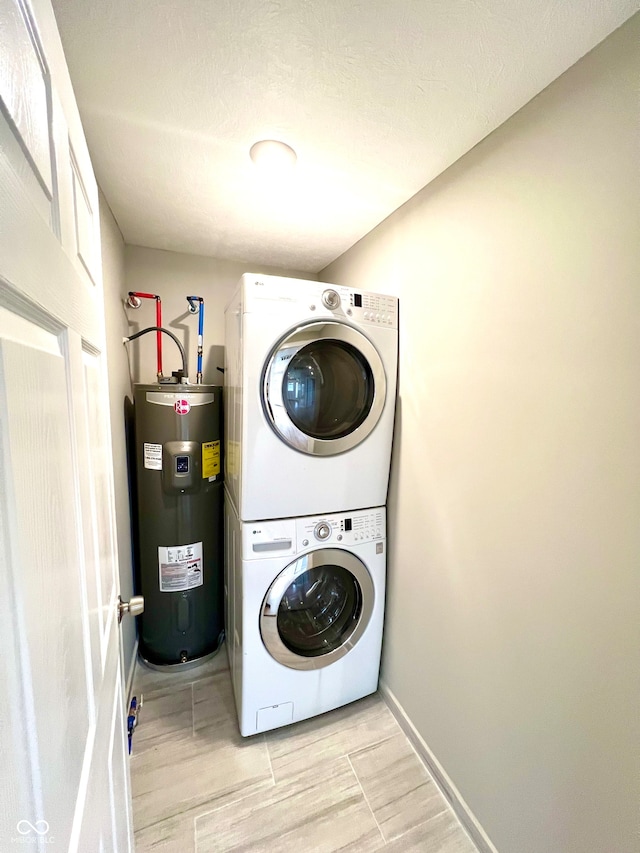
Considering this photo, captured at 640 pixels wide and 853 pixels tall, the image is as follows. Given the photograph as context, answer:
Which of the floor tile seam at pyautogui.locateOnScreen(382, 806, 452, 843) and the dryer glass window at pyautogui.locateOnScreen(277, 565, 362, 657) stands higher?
the dryer glass window at pyautogui.locateOnScreen(277, 565, 362, 657)

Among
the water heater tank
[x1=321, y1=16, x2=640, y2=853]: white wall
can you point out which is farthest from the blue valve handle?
[x1=321, y1=16, x2=640, y2=853]: white wall

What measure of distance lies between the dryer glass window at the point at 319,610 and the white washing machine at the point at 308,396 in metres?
0.33

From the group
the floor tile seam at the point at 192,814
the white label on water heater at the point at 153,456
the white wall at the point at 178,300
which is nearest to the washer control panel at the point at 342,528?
the white label on water heater at the point at 153,456

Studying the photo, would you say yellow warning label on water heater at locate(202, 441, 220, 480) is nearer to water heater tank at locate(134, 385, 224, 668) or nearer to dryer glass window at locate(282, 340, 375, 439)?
water heater tank at locate(134, 385, 224, 668)

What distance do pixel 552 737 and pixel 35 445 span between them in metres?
1.31

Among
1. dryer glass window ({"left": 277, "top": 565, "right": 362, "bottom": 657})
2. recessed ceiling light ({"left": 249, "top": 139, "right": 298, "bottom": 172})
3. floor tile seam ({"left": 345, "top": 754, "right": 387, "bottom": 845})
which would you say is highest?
recessed ceiling light ({"left": 249, "top": 139, "right": 298, "bottom": 172})

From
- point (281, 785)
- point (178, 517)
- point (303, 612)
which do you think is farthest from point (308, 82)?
point (281, 785)

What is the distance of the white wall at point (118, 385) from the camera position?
4.80ft

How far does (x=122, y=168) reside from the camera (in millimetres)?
1237

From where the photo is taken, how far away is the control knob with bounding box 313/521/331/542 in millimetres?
1396

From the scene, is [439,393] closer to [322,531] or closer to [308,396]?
[308,396]

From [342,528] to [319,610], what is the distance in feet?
1.43

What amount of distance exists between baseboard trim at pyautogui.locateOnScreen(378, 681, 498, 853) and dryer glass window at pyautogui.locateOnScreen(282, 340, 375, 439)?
1.22m

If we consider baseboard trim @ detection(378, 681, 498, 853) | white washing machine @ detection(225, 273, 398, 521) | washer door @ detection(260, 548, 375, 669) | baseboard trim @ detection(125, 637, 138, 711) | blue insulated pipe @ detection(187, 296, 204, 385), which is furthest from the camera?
blue insulated pipe @ detection(187, 296, 204, 385)
